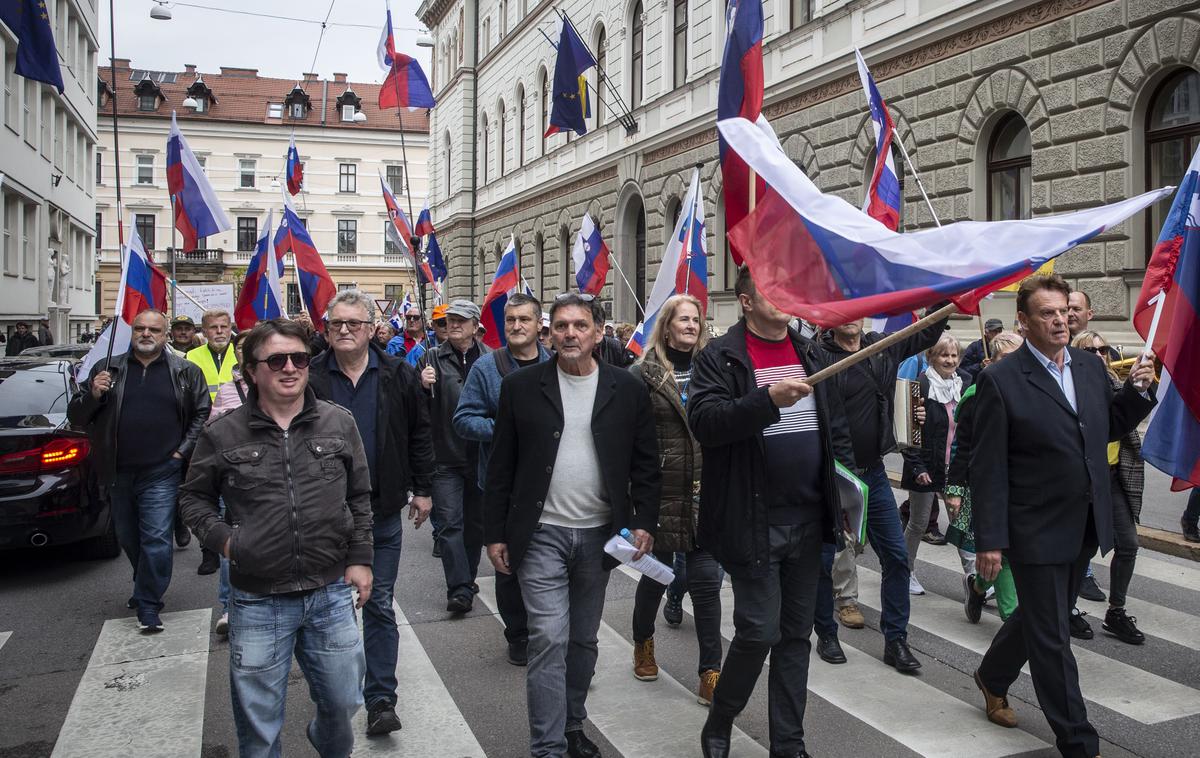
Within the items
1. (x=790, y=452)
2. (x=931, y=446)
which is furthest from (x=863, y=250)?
(x=931, y=446)

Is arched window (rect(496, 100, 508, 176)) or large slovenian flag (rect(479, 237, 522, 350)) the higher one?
arched window (rect(496, 100, 508, 176))

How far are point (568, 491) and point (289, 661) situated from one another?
126cm

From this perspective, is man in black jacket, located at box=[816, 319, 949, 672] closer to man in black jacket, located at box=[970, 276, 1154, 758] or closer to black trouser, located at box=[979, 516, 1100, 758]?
black trouser, located at box=[979, 516, 1100, 758]

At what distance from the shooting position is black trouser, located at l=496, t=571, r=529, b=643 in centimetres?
540

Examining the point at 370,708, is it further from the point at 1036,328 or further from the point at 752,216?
the point at 1036,328

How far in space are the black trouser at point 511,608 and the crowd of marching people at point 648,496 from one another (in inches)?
0.5

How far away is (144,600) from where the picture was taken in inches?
242

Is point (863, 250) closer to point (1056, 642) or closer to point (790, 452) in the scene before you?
point (790, 452)

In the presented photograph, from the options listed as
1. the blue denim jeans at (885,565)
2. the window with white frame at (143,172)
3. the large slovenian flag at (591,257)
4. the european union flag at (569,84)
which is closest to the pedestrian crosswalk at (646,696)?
the blue denim jeans at (885,565)

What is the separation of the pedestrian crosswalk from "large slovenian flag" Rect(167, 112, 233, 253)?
6.16 metres

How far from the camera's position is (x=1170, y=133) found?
12.2m

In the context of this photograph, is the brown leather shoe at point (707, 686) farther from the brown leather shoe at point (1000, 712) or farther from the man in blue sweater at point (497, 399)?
the brown leather shoe at point (1000, 712)

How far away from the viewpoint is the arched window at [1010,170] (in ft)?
47.2

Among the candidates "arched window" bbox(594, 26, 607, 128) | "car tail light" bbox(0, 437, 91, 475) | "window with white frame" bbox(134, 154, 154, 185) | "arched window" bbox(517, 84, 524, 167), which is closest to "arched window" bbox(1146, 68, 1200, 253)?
"car tail light" bbox(0, 437, 91, 475)
